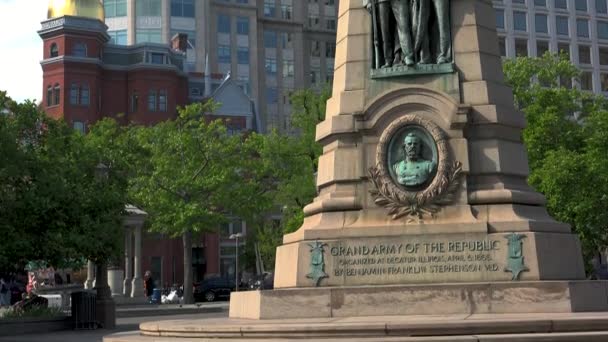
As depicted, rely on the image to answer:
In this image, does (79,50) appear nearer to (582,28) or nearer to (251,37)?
(251,37)

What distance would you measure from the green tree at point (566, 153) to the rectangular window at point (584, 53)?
186ft

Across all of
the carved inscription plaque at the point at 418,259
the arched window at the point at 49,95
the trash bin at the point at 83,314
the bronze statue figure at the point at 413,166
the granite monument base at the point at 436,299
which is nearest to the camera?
the granite monument base at the point at 436,299

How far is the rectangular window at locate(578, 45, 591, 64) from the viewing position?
329 ft

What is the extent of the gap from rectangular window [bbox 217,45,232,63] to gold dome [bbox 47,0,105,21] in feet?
63.3

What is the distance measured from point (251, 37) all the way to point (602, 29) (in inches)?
1577

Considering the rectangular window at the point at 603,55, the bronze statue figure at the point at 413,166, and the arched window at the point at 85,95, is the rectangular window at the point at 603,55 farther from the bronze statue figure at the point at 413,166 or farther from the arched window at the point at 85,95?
the bronze statue figure at the point at 413,166

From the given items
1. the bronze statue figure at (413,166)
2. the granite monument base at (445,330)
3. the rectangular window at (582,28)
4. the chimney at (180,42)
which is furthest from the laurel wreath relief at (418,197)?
the rectangular window at (582,28)

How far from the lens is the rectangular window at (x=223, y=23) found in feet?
317

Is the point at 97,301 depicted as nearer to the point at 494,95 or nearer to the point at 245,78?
the point at 494,95

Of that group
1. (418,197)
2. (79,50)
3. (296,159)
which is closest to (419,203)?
(418,197)

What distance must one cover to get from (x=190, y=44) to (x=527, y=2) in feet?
122

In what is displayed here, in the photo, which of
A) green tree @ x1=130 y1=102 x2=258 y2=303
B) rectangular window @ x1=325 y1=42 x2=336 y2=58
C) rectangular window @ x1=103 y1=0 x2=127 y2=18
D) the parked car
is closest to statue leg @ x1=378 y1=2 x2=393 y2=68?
green tree @ x1=130 y1=102 x2=258 y2=303

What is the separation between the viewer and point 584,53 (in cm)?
10050

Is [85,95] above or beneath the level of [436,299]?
above
